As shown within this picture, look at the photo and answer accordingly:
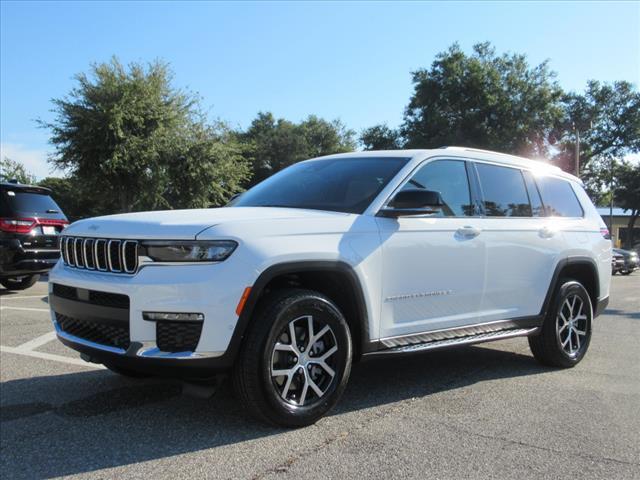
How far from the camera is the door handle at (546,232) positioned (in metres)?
5.30

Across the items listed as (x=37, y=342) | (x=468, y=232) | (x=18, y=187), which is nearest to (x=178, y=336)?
(x=468, y=232)

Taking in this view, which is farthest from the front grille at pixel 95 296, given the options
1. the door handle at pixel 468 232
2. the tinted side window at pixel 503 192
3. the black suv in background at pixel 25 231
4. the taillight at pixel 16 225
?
the taillight at pixel 16 225

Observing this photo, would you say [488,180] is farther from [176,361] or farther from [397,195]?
[176,361]

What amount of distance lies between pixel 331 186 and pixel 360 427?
1.76m

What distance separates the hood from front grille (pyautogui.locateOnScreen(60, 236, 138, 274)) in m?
0.04

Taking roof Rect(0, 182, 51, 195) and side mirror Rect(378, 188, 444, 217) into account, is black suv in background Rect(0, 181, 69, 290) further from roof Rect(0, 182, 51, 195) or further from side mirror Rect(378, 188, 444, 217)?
→ side mirror Rect(378, 188, 444, 217)

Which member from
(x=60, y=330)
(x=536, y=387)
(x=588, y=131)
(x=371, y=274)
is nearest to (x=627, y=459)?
(x=536, y=387)

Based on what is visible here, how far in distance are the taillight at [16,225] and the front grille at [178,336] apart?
8163 millimetres

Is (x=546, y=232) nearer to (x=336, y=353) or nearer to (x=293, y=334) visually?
(x=336, y=353)

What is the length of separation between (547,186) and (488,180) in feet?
3.33

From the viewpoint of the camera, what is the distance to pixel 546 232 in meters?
5.34

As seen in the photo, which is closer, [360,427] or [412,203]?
[360,427]

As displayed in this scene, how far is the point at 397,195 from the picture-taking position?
4.16 m

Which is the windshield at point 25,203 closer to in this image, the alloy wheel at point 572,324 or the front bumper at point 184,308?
the front bumper at point 184,308
